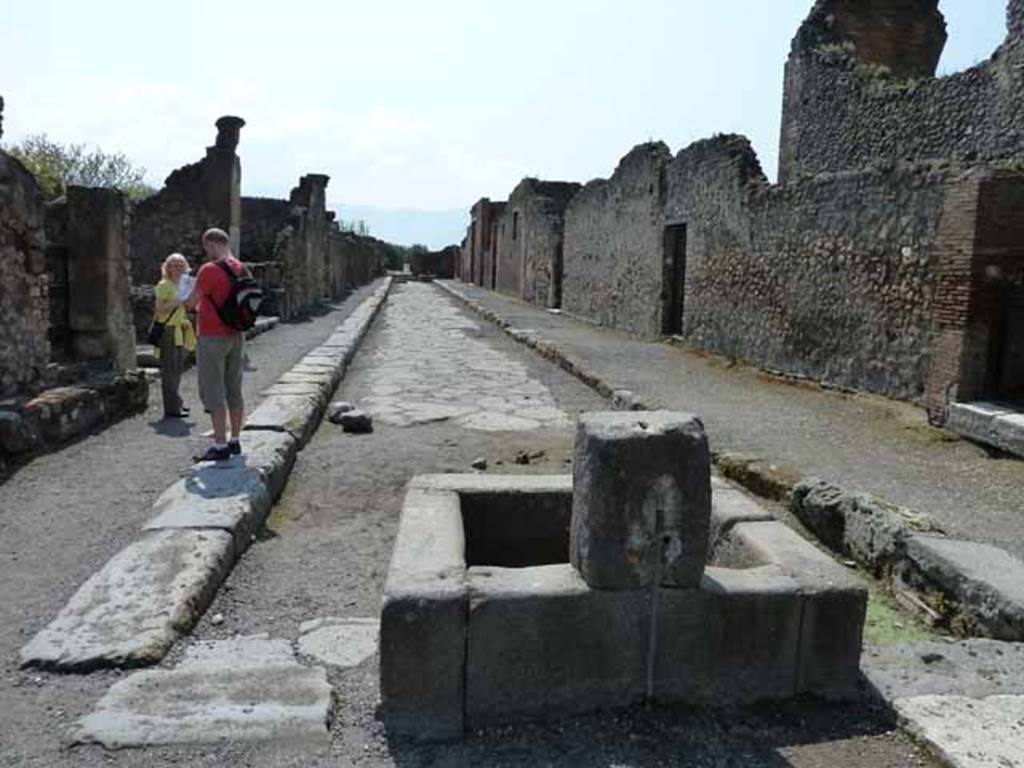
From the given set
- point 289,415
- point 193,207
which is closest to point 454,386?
point 289,415

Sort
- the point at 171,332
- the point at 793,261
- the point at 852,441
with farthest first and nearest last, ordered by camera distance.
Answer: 1. the point at 793,261
2. the point at 171,332
3. the point at 852,441

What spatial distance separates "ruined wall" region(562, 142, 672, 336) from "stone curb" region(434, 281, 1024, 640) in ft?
30.4

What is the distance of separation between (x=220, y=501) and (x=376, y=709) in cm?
189

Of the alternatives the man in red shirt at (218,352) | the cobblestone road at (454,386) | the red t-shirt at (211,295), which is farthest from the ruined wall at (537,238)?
the red t-shirt at (211,295)

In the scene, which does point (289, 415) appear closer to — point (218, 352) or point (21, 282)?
point (218, 352)

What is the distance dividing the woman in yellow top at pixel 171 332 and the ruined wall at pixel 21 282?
2.62ft

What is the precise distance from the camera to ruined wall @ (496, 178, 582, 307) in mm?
22469

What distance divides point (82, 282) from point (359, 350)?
535 centimetres

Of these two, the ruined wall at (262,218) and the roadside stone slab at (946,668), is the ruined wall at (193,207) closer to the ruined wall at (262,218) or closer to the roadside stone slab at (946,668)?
the ruined wall at (262,218)

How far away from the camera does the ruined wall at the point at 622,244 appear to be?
46.0 feet

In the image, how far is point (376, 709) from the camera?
244cm

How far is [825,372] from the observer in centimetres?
841

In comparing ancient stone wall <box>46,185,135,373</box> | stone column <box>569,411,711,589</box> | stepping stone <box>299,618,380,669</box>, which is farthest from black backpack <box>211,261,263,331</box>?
stone column <box>569,411,711,589</box>

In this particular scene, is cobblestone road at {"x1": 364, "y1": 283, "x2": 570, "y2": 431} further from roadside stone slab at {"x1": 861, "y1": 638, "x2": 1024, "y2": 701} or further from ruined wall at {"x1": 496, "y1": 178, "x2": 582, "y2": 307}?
ruined wall at {"x1": 496, "y1": 178, "x2": 582, "y2": 307}
